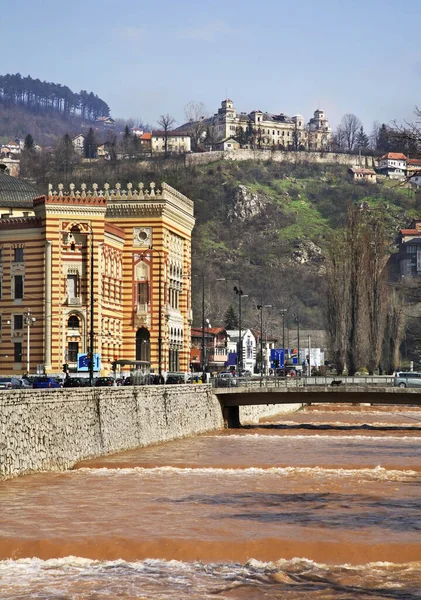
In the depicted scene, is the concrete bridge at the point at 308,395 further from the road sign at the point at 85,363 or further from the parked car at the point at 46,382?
the parked car at the point at 46,382

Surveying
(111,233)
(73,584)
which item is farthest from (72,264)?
(73,584)

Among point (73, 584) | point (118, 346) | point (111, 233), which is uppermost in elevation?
point (111, 233)

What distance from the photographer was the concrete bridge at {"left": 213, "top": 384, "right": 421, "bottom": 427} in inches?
3105

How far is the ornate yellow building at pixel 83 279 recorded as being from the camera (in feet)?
296

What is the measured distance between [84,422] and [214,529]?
17.2 m

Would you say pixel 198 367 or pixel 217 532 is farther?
pixel 198 367

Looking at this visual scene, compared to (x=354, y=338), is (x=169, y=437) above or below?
below

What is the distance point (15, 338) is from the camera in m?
92.2

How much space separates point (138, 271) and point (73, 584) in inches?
2799

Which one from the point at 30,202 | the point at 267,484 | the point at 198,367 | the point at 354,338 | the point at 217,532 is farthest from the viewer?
the point at 198,367

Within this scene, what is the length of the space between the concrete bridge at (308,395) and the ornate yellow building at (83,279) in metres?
8.74

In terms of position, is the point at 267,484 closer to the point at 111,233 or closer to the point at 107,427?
the point at 107,427

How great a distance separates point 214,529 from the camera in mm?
34250

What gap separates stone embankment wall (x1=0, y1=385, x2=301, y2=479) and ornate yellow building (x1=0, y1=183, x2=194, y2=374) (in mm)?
19538
